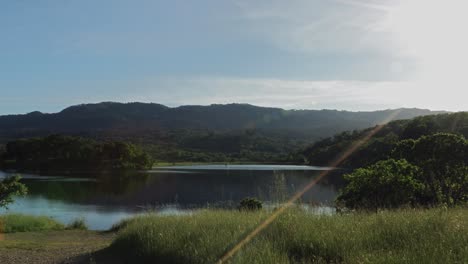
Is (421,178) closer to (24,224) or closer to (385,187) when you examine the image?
(385,187)

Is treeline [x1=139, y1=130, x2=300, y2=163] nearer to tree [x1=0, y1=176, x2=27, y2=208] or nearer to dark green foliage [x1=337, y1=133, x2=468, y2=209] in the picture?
dark green foliage [x1=337, y1=133, x2=468, y2=209]

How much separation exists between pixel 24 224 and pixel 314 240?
16573mm

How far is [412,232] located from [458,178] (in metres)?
13.4

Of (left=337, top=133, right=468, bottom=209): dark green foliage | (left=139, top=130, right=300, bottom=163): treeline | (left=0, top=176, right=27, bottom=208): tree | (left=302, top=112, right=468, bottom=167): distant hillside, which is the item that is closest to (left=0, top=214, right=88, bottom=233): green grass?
(left=0, top=176, right=27, bottom=208): tree

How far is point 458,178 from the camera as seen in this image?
60.1 feet

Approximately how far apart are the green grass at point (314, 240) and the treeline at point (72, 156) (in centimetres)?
9467

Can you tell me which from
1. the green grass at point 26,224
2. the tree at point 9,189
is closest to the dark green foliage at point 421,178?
the tree at point 9,189

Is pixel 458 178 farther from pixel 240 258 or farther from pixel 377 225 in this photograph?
pixel 240 258

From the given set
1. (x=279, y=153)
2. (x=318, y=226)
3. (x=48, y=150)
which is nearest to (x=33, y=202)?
(x=318, y=226)

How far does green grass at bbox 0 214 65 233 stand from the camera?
18.8m

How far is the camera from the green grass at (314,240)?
18.2 ft

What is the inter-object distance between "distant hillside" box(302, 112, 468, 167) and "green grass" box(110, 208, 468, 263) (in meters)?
23.7

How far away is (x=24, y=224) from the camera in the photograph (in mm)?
19516

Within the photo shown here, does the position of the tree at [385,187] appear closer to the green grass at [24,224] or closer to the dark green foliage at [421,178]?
the dark green foliage at [421,178]
